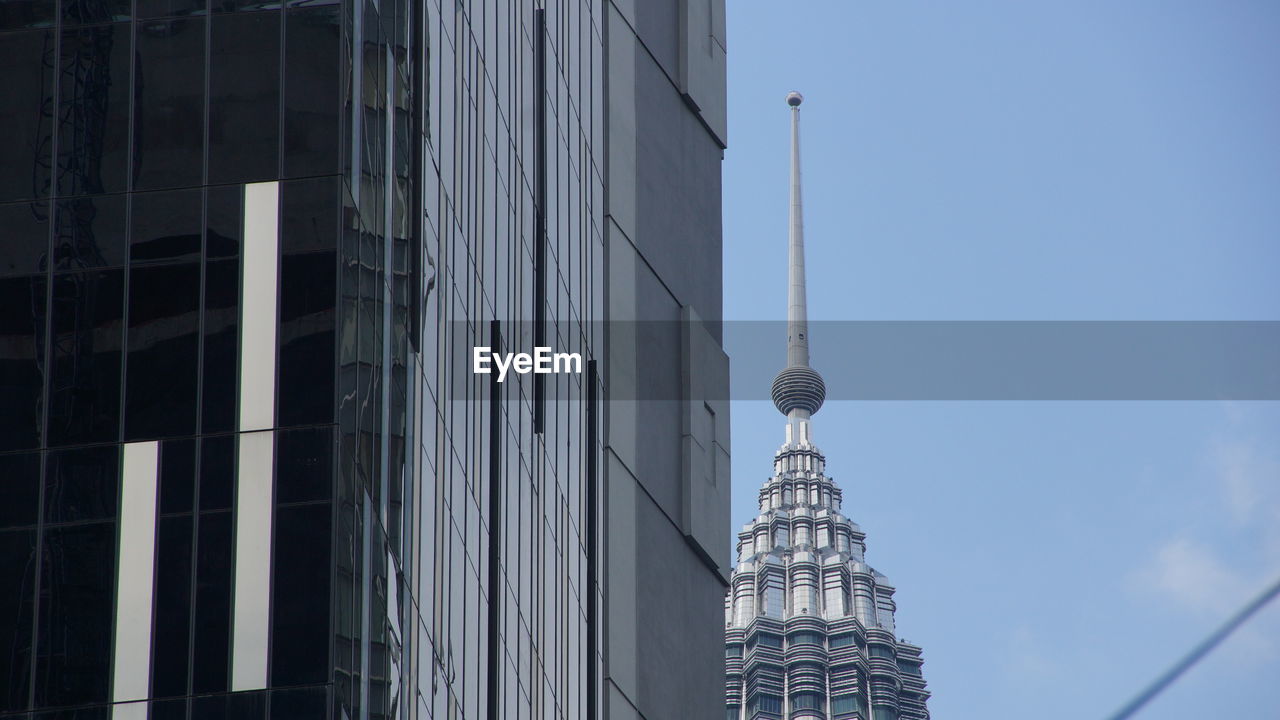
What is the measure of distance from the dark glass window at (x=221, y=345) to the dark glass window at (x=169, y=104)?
184cm

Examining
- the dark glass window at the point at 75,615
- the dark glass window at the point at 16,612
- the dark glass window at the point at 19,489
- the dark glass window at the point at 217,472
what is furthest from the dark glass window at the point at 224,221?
→ the dark glass window at the point at 16,612

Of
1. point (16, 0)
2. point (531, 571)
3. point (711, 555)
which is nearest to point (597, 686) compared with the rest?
point (531, 571)

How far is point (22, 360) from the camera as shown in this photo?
118 feet

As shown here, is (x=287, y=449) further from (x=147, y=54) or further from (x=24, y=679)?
(x=147, y=54)

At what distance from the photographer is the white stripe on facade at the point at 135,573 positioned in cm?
3281

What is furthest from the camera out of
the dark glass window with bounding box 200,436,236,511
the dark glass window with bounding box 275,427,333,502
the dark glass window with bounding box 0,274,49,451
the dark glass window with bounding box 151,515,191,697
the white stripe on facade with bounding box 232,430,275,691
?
the dark glass window with bounding box 0,274,49,451

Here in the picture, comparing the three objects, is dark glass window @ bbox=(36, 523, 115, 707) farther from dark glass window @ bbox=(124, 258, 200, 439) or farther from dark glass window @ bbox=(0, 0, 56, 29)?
dark glass window @ bbox=(0, 0, 56, 29)

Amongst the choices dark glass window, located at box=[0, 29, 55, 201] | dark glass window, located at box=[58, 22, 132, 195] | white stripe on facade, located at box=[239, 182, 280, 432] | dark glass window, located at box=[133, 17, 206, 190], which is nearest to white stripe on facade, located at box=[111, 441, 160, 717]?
white stripe on facade, located at box=[239, 182, 280, 432]

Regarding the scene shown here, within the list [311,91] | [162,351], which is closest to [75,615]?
[162,351]

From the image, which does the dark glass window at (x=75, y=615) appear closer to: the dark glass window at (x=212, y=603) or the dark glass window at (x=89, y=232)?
the dark glass window at (x=212, y=603)

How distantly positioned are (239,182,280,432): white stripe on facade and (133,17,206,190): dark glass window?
53.1 inches

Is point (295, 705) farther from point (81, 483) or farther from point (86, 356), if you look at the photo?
point (86, 356)

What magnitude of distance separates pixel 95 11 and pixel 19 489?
8724 millimetres

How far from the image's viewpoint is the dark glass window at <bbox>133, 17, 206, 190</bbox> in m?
36.7
